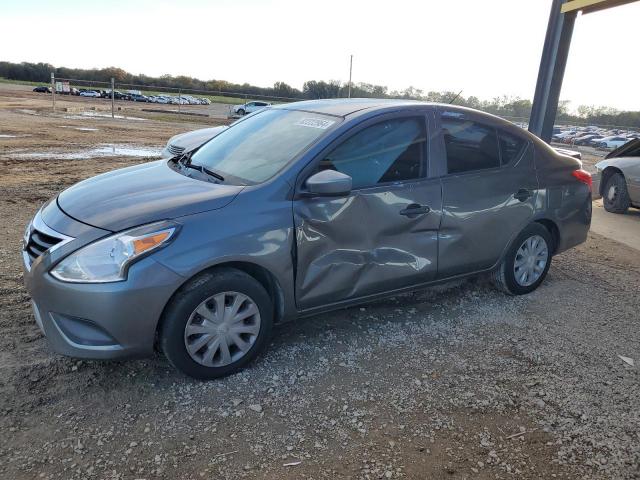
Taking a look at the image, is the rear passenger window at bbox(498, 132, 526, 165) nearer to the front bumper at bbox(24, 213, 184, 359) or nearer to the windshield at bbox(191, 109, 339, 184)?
the windshield at bbox(191, 109, 339, 184)

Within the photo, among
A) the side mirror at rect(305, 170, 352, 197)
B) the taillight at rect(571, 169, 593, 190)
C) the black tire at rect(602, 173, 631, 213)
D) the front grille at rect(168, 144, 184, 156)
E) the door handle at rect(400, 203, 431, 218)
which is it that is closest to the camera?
the side mirror at rect(305, 170, 352, 197)

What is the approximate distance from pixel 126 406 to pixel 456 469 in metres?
1.83

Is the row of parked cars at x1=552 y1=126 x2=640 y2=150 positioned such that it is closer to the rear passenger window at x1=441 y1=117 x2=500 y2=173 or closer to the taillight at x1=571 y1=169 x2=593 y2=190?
the taillight at x1=571 y1=169 x2=593 y2=190

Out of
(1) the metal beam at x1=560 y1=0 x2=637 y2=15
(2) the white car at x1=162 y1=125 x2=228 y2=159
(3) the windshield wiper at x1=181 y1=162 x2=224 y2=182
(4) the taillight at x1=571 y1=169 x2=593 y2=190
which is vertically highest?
(1) the metal beam at x1=560 y1=0 x2=637 y2=15

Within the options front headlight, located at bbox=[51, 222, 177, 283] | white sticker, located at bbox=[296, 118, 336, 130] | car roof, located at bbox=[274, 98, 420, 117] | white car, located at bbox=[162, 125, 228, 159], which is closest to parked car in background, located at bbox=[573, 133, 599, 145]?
white car, located at bbox=[162, 125, 228, 159]

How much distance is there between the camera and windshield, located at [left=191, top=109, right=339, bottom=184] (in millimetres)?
3541

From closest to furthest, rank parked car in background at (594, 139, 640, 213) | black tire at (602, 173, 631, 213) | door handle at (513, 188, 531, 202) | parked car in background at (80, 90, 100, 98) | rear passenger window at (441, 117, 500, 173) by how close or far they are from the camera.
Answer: rear passenger window at (441, 117, 500, 173)
door handle at (513, 188, 531, 202)
parked car in background at (594, 139, 640, 213)
black tire at (602, 173, 631, 213)
parked car in background at (80, 90, 100, 98)

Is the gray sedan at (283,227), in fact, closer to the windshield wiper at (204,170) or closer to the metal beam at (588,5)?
the windshield wiper at (204,170)

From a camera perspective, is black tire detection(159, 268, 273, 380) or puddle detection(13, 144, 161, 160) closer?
black tire detection(159, 268, 273, 380)

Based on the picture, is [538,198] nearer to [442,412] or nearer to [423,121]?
[423,121]

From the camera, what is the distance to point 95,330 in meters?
2.89

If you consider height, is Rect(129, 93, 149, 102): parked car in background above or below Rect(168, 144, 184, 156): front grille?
below

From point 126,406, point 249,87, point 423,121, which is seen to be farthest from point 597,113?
point 249,87

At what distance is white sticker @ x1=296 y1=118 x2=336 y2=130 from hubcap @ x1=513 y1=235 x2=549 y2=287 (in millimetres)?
2156
